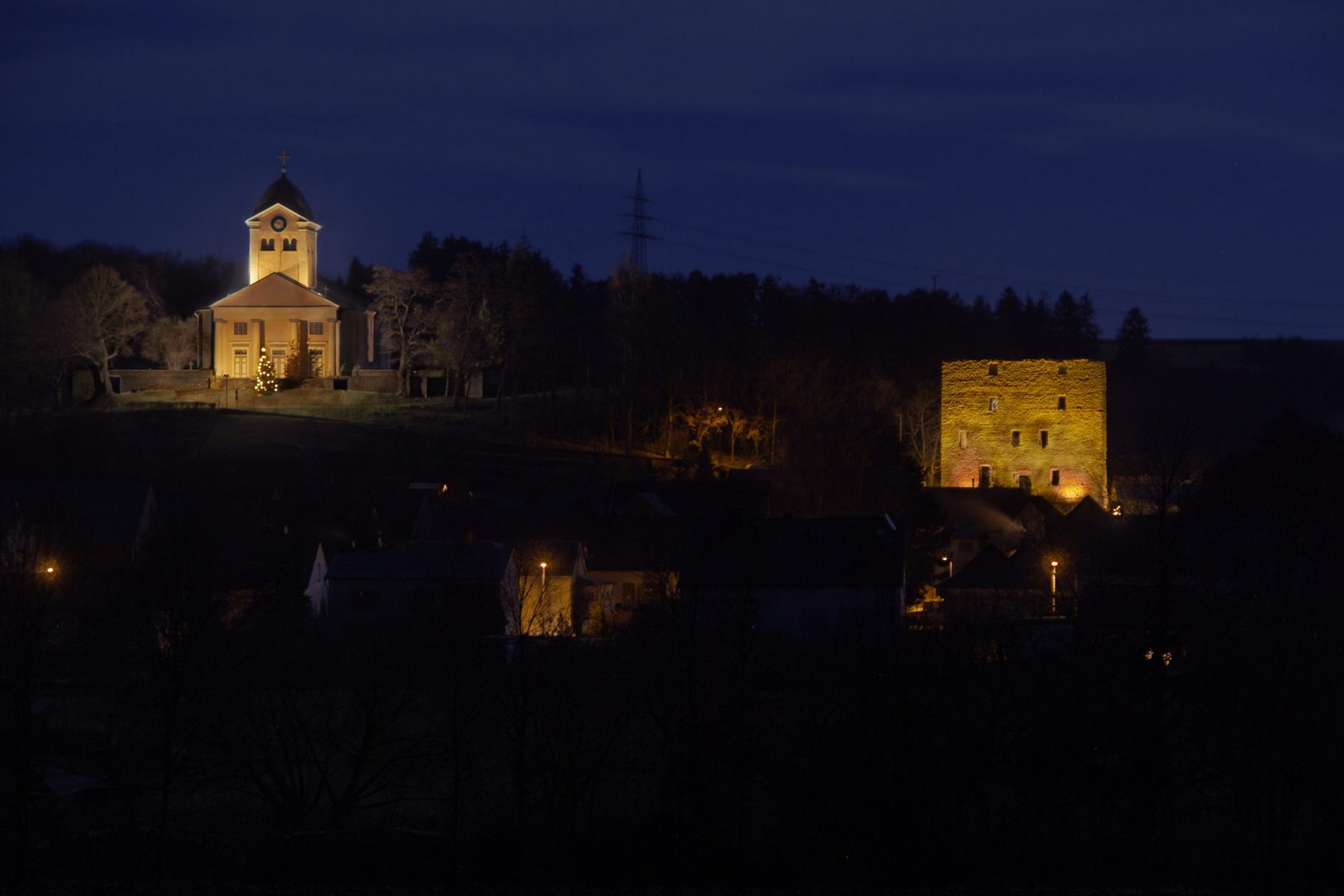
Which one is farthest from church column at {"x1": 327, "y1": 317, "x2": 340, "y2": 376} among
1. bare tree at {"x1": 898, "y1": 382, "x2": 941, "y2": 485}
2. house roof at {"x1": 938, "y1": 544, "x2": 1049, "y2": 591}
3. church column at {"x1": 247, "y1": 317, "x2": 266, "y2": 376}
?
house roof at {"x1": 938, "y1": 544, "x2": 1049, "y2": 591}

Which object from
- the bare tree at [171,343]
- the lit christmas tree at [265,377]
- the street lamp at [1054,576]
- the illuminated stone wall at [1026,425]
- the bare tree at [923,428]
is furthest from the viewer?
the bare tree at [171,343]

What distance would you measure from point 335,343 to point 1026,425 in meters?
26.0

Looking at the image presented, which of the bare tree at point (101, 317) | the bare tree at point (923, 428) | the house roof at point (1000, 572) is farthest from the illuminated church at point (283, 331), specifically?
the house roof at point (1000, 572)

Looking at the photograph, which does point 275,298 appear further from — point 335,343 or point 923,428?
point 923,428

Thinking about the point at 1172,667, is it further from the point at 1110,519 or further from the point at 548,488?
the point at 548,488

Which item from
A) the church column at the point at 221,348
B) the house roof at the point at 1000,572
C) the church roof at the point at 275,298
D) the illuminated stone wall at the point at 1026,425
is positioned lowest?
the house roof at the point at 1000,572

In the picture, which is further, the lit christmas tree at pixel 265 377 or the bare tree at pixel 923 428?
the lit christmas tree at pixel 265 377

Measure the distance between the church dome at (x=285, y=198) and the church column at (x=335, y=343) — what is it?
780 centimetres

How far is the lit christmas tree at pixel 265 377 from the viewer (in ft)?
207

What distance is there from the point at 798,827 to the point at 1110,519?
1791 cm

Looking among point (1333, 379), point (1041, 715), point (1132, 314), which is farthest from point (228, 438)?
point (1333, 379)

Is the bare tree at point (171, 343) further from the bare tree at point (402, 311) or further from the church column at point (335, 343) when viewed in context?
the bare tree at point (402, 311)

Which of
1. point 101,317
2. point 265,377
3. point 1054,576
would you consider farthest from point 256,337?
point 1054,576

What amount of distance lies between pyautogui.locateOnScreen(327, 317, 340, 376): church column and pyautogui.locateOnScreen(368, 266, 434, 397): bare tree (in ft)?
6.15
